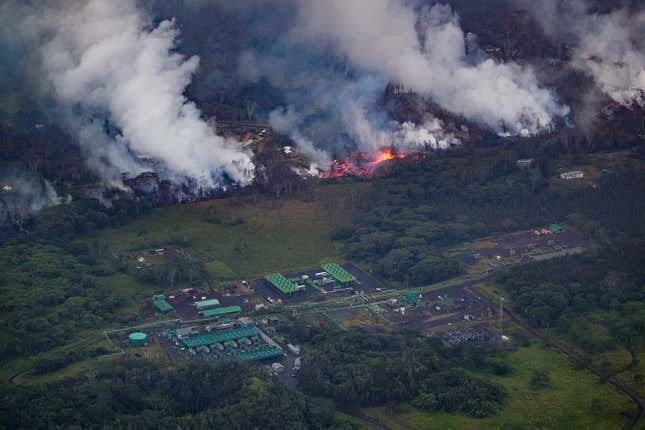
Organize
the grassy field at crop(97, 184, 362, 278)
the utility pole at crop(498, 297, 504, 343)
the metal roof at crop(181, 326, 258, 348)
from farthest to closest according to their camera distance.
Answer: the grassy field at crop(97, 184, 362, 278), the utility pole at crop(498, 297, 504, 343), the metal roof at crop(181, 326, 258, 348)

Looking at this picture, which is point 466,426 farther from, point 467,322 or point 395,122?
point 395,122

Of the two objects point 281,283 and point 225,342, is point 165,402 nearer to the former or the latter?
point 225,342

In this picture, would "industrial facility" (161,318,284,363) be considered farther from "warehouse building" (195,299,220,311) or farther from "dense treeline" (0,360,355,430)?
"dense treeline" (0,360,355,430)

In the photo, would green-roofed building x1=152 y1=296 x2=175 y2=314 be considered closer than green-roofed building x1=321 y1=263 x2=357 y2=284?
Yes

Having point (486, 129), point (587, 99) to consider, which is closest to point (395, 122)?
point (486, 129)

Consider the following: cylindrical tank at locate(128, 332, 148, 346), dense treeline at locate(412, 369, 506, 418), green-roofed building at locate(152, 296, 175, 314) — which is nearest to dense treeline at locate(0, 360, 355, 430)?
cylindrical tank at locate(128, 332, 148, 346)

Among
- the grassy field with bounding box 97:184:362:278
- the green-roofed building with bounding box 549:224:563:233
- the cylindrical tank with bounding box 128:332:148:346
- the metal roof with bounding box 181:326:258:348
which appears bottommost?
the metal roof with bounding box 181:326:258:348

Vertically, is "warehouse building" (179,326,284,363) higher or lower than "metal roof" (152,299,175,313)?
lower

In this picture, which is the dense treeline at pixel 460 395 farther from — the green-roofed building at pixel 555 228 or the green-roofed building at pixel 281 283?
the green-roofed building at pixel 555 228
